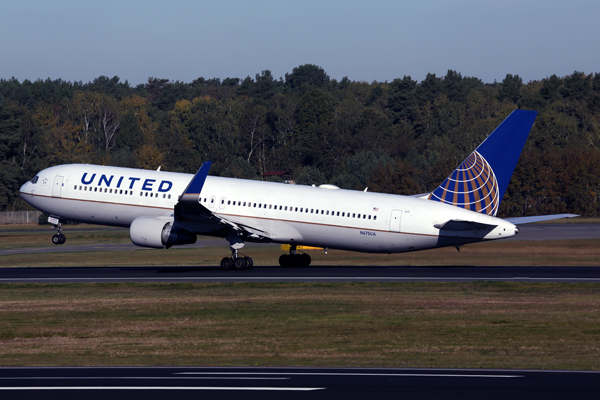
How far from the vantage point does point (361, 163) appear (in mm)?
110188

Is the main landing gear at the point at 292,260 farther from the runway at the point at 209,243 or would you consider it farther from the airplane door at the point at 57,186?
the runway at the point at 209,243

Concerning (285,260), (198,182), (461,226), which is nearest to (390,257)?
(285,260)

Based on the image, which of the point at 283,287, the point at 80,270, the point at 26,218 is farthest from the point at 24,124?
the point at 283,287

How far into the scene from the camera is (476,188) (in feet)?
125

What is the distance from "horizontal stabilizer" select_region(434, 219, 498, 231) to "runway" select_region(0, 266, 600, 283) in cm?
212

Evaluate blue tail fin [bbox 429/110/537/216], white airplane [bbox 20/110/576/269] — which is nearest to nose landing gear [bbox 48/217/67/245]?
white airplane [bbox 20/110/576/269]

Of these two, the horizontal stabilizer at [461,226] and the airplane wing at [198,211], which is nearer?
the airplane wing at [198,211]

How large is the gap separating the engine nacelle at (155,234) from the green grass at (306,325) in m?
4.68

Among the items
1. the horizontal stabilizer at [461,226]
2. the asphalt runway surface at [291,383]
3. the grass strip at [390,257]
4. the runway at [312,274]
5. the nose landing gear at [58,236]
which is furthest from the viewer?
the nose landing gear at [58,236]

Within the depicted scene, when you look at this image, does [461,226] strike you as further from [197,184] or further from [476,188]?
[197,184]

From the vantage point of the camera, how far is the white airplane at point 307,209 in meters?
37.1

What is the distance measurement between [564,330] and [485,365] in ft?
19.2

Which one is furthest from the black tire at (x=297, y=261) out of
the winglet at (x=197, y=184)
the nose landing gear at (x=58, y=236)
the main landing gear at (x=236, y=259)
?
the nose landing gear at (x=58, y=236)

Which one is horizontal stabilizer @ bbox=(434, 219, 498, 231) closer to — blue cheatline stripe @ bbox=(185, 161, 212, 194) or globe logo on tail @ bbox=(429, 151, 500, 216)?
globe logo on tail @ bbox=(429, 151, 500, 216)
